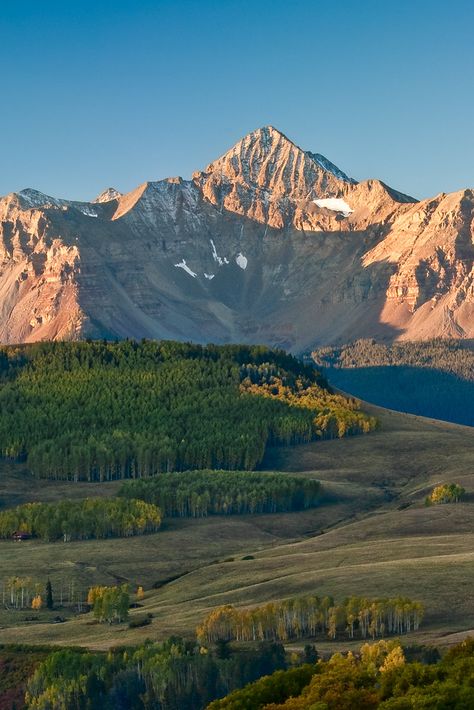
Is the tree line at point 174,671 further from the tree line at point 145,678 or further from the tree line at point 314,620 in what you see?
the tree line at point 314,620

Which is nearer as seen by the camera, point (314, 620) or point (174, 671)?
point (174, 671)

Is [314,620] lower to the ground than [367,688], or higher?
lower

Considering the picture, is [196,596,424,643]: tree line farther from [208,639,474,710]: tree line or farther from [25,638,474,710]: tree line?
[208,639,474,710]: tree line

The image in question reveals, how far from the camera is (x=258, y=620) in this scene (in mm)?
187125

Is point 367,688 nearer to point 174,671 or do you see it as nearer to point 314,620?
point 174,671

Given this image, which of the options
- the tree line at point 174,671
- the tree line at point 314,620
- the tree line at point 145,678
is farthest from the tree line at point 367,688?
the tree line at point 314,620

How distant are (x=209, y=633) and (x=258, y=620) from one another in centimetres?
633

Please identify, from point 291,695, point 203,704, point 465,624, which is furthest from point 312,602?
point 291,695

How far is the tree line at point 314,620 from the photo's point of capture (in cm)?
18175

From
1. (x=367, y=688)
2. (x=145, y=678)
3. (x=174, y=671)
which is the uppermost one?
(x=367, y=688)

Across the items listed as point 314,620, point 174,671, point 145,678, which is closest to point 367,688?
point 174,671

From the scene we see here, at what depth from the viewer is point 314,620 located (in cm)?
18762

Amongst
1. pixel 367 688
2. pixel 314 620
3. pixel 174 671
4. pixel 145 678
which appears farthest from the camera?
pixel 314 620

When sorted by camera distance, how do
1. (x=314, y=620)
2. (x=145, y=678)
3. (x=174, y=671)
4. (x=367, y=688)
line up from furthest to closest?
(x=314, y=620)
(x=174, y=671)
(x=145, y=678)
(x=367, y=688)
